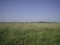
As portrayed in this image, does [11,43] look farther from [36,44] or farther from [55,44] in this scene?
[55,44]

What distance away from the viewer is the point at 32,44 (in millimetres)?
6391

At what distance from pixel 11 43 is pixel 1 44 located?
20.5 inches

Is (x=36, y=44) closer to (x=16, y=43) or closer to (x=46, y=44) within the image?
(x=46, y=44)

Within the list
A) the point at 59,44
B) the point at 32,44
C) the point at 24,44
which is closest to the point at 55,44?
the point at 59,44

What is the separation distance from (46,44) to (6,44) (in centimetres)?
196

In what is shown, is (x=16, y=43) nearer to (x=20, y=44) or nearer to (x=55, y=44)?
(x=20, y=44)

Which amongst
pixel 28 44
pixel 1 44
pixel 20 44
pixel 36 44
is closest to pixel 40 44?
pixel 36 44

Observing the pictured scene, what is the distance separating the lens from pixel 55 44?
6406mm

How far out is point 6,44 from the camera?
20.8 feet

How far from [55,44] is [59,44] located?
213mm

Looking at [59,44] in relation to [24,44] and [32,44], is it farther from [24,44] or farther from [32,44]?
[24,44]

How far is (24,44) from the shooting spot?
6.42 metres

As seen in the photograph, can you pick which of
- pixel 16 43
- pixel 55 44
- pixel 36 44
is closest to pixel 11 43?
pixel 16 43

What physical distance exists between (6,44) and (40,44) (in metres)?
1.66
